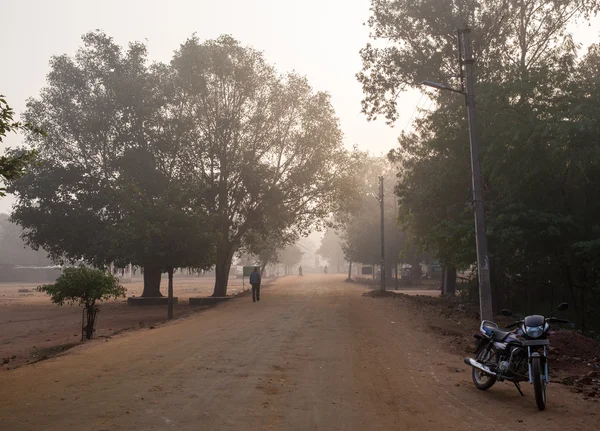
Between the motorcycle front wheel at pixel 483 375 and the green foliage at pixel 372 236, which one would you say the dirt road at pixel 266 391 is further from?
the green foliage at pixel 372 236

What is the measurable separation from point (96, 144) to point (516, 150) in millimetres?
28497

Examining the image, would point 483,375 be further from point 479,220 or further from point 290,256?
point 290,256

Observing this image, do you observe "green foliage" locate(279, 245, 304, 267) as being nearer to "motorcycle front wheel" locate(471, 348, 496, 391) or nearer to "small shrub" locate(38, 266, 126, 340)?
"small shrub" locate(38, 266, 126, 340)

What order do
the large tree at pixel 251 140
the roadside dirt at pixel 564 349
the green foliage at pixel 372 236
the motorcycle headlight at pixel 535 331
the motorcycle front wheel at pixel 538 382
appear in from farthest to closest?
the green foliage at pixel 372 236, the large tree at pixel 251 140, the roadside dirt at pixel 564 349, the motorcycle headlight at pixel 535 331, the motorcycle front wheel at pixel 538 382

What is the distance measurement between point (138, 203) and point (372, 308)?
11.6 m

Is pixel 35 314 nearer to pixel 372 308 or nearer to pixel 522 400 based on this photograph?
pixel 372 308

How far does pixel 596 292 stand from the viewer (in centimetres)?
1883

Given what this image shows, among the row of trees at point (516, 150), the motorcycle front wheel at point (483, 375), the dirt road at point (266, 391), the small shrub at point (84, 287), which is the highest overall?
the row of trees at point (516, 150)

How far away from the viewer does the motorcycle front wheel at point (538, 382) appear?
8023 mm

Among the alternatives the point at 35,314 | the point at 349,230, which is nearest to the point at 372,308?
the point at 35,314

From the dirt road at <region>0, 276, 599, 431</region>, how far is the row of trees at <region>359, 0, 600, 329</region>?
666cm

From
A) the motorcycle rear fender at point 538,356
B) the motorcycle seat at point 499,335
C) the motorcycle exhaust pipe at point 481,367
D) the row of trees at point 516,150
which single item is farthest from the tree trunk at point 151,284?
the motorcycle rear fender at point 538,356

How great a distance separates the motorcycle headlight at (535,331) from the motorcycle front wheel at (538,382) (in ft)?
1.45

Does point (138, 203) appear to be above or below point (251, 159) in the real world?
below
